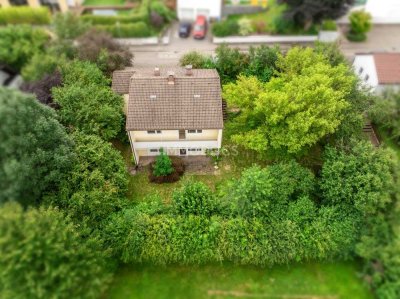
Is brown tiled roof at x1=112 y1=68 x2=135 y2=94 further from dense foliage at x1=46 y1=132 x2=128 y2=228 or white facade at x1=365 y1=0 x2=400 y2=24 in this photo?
white facade at x1=365 y1=0 x2=400 y2=24

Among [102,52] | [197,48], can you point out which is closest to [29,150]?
[102,52]

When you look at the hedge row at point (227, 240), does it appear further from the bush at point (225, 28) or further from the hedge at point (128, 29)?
the hedge at point (128, 29)

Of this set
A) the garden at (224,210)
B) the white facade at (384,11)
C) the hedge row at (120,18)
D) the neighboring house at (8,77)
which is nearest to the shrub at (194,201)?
the garden at (224,210)

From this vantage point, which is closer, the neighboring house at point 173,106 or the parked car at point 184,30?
the neighboring house at point 173,106

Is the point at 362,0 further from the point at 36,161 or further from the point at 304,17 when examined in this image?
the point at 36,161

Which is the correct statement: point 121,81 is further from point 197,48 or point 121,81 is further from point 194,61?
point 197,48

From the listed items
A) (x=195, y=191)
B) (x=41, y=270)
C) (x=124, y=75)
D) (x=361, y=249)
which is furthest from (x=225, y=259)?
(x=124, y=75)
